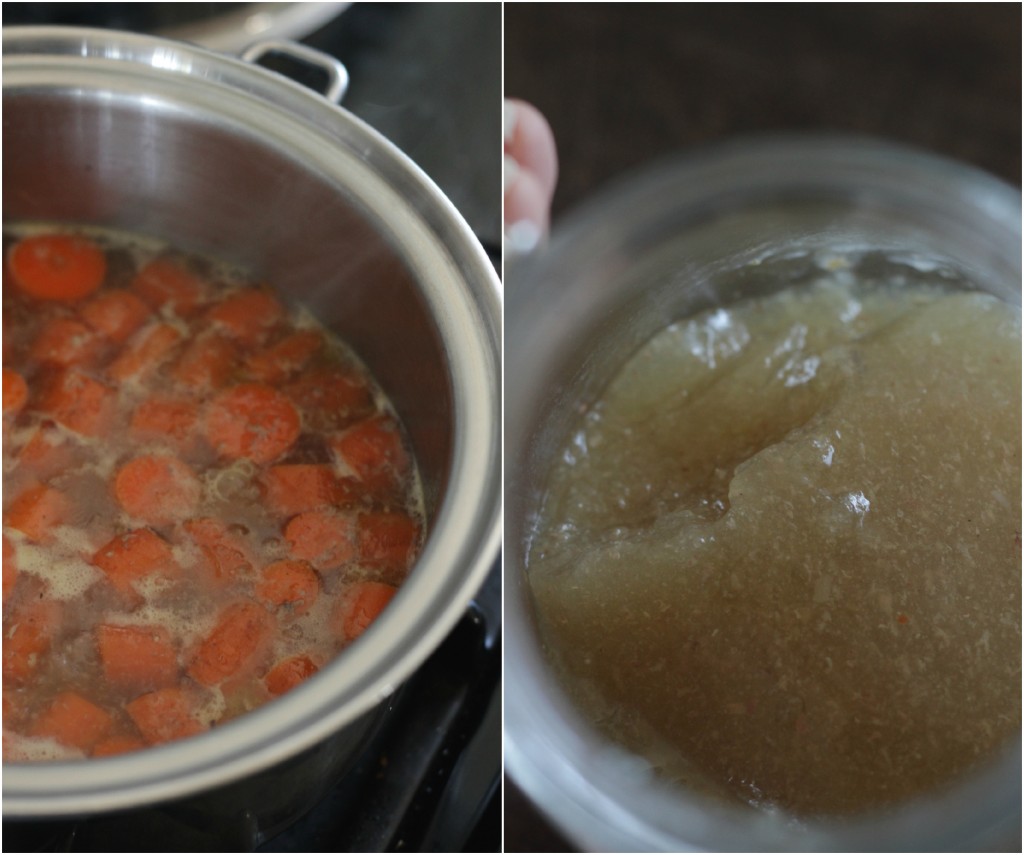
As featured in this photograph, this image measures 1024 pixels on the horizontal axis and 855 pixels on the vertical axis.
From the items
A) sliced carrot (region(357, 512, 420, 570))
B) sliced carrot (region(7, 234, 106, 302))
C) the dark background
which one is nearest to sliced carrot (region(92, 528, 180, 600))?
sliced carrot (region(357, 512, 420, 570))

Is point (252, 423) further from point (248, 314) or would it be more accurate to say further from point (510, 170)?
point (510, 170)

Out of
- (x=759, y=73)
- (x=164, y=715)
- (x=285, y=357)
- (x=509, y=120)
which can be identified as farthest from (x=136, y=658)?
(x=759, y=73)

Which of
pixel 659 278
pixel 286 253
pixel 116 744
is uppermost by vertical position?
pixel 659 278

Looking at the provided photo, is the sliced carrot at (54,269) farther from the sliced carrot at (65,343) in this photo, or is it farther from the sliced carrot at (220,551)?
the sliced carrot at (220,551)

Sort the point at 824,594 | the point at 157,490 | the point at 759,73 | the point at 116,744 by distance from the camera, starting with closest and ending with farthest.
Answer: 1. the point at 824,594
2. the point at 116,744
3. the point at 157,490
4. the point at 759,73

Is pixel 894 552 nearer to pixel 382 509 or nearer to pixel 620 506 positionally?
pixel 620 506

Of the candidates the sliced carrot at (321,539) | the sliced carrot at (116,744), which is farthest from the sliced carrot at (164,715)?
the sliced carrot at (321,539)

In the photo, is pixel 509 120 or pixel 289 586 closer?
pixel 289 586
